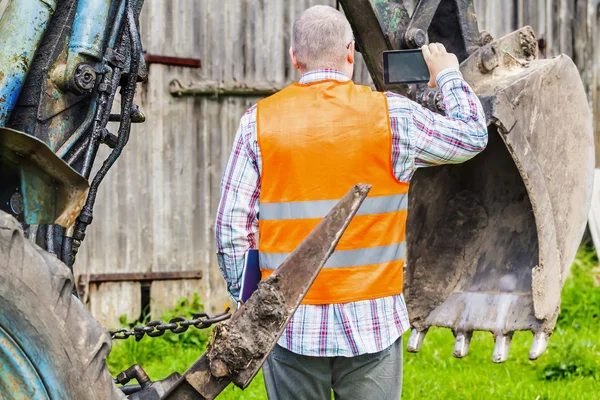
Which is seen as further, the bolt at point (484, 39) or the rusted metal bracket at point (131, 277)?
the rusted metal bracket at point (131, 277)

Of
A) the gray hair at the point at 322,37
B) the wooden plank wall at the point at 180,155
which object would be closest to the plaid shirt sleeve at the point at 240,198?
the gray hair at the point at 322,37

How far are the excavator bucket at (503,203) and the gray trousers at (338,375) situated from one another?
838mm

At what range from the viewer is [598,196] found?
26.5ft

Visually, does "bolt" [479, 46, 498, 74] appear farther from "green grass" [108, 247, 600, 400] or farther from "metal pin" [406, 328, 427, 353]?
"green grass" [108, 247, 600, 400]

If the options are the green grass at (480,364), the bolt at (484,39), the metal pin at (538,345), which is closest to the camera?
the metal pin at (538,345)

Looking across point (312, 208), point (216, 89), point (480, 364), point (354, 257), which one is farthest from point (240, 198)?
point (216, 89)

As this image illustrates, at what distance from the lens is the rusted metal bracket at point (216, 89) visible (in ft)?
22.1

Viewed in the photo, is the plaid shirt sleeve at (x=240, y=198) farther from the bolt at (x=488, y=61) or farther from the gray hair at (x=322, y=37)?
the bolt at (x=488, y=61)

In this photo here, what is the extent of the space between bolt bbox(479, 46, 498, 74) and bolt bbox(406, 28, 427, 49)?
0.31 m

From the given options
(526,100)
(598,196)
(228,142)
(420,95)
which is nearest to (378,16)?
(420,95)

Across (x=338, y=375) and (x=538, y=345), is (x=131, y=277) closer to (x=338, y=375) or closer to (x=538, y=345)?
(x=538, y=345)

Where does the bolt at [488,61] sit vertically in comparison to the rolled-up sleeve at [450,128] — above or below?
above

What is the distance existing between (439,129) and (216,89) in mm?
4249

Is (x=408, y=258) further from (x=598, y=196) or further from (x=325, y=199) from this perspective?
(x=598, y=196)
